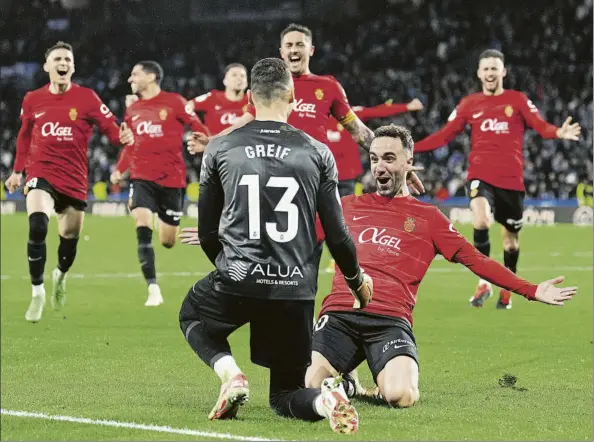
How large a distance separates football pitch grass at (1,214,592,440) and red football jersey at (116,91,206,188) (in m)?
1.44

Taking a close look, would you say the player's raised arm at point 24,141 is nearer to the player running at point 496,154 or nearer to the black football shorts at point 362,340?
the player running at point 496,154

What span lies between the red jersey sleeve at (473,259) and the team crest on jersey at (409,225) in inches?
4.9

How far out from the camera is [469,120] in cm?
1310

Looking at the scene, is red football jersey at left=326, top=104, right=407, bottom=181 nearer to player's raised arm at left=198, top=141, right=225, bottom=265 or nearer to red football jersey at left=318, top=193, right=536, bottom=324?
red football jersey at left=318, top=193, right=536, bottom=324

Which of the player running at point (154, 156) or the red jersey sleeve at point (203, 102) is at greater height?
the red jersey sleeve at point (203, 102)

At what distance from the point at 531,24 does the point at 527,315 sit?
25.8 m

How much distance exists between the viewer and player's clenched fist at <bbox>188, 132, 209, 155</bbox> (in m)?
6.98

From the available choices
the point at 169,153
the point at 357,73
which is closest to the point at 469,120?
the point at 169,153

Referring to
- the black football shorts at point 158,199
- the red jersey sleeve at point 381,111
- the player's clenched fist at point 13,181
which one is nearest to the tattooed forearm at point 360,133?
the player's clenched fist at point 13,181

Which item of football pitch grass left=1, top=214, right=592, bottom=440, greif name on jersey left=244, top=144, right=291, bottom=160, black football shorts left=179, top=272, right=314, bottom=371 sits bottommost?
football pitch grass left=1, top=214, right=592, bottom=440

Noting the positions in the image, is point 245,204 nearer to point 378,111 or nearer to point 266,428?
point 266,428

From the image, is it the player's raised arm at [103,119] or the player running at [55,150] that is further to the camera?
the player's raised arm at [103,119]

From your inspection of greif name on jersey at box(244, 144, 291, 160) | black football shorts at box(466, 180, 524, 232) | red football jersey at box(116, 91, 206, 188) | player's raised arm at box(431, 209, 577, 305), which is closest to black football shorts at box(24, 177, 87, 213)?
red football jersey at box(116, 91, 206, 188)

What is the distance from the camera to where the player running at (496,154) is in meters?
12.7
